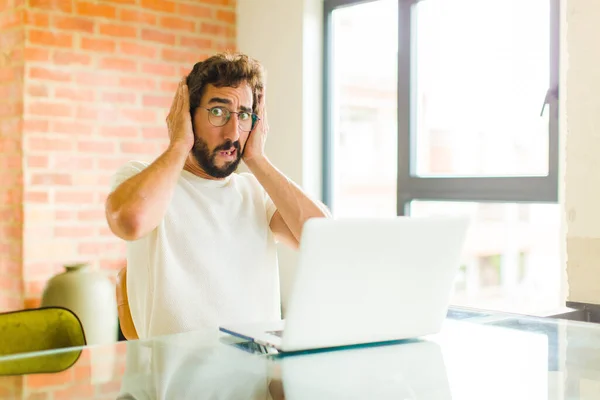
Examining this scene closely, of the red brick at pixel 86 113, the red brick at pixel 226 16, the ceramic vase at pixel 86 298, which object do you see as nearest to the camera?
the ceramic vase at pixel 86 298

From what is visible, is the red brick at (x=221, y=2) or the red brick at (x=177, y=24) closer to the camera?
the red brick at (x=177, y=24)

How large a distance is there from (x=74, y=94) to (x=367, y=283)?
2.44 metres

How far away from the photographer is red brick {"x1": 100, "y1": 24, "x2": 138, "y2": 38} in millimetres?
3514

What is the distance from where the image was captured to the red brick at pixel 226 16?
12.9ft

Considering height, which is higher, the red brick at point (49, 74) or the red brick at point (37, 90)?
the red brick at point (49, 74)

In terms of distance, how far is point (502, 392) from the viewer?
1.03 meters

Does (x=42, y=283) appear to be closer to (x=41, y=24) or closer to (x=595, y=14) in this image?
(x=41, y=24)

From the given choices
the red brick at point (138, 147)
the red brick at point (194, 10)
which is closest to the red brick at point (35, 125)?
the red brick at point (138, 147)

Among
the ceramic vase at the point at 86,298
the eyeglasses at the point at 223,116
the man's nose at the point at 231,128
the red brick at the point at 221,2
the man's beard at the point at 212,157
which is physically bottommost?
the ceramic vase at the point at 86,298

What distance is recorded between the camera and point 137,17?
363 centimetres

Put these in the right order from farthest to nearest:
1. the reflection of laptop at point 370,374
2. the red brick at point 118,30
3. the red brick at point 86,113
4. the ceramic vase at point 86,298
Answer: the red brick at point 118,30 < the red brick at point 86,113 < the ceramic vase at point 86,298 < the reflection of laptop at point 370,374

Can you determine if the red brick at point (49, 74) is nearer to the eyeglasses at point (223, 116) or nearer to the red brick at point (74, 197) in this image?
the red brick at point (74, 197)

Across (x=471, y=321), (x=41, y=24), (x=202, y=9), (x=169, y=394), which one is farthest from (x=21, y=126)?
(x=169, y=394)

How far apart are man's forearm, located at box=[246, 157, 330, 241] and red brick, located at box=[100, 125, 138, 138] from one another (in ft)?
4.94
